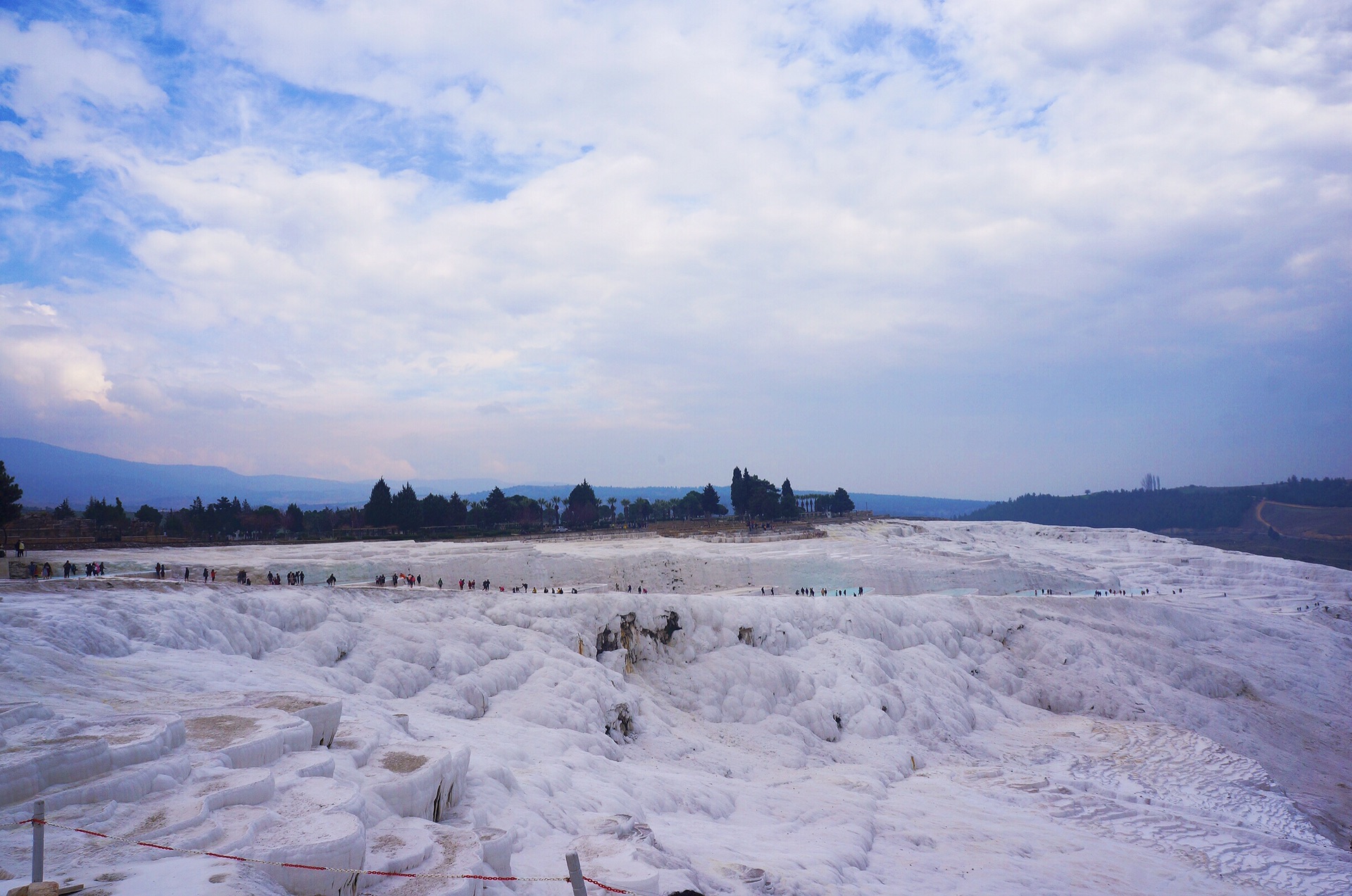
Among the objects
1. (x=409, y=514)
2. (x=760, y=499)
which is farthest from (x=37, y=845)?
(x=760, y=499)

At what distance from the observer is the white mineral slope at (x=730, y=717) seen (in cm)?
1146

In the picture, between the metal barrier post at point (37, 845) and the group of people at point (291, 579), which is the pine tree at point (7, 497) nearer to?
the group of people at point (291, 579)

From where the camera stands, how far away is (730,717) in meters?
26.8

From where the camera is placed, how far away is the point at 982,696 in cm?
3259

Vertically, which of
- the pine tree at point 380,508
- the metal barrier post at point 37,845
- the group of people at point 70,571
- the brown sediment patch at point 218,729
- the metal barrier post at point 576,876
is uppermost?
the pine tree at point 380,508

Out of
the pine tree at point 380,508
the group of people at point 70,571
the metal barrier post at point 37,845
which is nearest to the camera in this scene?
the metal barrier post at point 37,845

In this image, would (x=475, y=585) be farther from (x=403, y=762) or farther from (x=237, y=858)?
(x=237, y=858)

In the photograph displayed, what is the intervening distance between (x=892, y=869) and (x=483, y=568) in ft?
106

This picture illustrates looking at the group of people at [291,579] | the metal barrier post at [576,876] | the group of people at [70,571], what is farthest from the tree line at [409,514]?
the metal barrier post at [576,876]

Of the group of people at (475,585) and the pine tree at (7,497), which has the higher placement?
the pine tree at (7,497)

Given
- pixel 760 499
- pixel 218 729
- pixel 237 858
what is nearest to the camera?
pixel 237 858

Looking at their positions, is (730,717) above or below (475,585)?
below

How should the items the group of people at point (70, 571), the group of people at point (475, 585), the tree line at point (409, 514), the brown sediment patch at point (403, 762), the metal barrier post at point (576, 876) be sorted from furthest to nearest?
the tree line at point (409, 514), the group of people at point (475, 585), the group of people at point (70, 571), the brown sediment patch at point (403, 762), the metal barrier post at point (576, 876)

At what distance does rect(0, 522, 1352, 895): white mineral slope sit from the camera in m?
11.5
